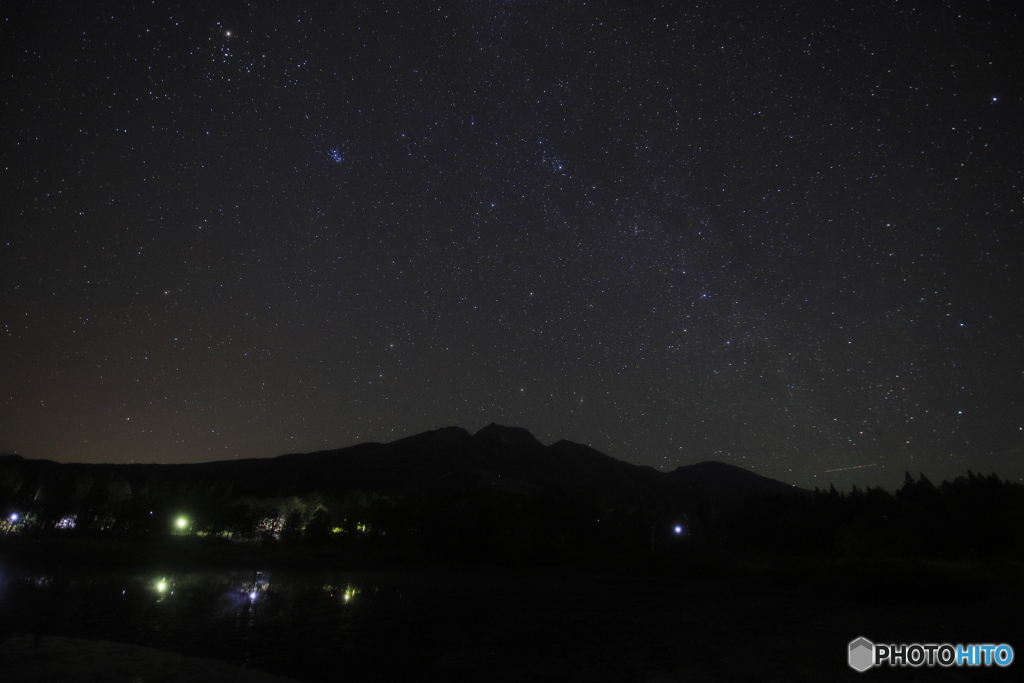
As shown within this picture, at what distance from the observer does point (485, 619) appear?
87.5ft

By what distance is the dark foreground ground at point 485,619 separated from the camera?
1731 cm

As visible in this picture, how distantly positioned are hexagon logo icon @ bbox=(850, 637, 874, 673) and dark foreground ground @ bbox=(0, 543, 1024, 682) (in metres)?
0.52

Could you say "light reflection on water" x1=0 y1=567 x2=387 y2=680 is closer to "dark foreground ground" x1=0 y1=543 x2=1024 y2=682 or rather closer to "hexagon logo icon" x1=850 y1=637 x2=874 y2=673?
"dark foreground ground" x1=0 y1=543 x2=1024 y2=682

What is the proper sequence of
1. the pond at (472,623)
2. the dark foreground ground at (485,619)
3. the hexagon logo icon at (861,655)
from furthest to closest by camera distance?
1. the hexagon logo icon at (861,655)
2. the pond at (472,623)
3. the dark foreground ground at (485,619)

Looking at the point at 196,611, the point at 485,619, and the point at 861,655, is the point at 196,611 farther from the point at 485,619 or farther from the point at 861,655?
the point at 861,655

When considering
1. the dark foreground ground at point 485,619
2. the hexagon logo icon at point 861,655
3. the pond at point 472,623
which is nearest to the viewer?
the dark foreground ground at point 485,619

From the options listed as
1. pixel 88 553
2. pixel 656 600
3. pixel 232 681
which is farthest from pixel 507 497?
pixel 232 681

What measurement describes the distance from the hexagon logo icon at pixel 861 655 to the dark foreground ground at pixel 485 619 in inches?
20.6

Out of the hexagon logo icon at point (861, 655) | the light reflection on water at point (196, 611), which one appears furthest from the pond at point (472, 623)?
the hexagon logo icon at point (861, 655)

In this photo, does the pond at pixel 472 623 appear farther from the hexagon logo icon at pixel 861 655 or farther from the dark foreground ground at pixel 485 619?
the hexagon logo icon at pixel 861 655

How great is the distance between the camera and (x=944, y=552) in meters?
64.6

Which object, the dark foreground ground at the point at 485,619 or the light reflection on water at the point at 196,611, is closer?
the dark foreground ground at the point at 485,619

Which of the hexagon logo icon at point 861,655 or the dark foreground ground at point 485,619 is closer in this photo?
the dark foreground ground at point 485,619

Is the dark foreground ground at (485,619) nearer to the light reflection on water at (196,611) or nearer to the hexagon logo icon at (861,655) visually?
the light reflection on water at (196,611)
